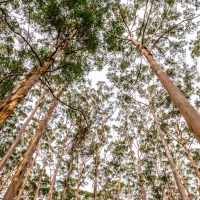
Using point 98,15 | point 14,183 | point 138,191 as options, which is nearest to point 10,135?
point 14,183

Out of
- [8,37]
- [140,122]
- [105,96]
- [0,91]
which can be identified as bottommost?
[0,91]

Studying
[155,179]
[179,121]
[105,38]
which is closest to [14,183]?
[105,38]

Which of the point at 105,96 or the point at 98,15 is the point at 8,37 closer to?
the point at 98,15

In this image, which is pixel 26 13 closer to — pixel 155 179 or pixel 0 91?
pixel 0 91

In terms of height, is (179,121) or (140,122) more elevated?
(140,122)

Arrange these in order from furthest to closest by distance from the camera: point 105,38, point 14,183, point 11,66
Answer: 1. point 105,38
2. point 11,66
3. point 14,183

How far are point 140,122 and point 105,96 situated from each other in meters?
3.69

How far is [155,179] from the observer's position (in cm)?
1541

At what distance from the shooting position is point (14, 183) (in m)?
4.27

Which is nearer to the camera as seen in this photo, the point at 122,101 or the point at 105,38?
the point at 105,38

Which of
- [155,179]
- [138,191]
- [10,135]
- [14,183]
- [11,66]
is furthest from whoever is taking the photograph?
[138,191]

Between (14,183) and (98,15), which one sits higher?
(98,15)

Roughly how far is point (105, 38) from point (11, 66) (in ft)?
15.0

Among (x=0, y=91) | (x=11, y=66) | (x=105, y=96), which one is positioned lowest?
(x=0, y=91)
